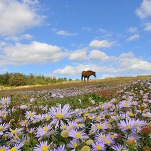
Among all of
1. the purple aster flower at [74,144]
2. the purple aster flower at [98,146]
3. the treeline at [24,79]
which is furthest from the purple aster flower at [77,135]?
the treeline at [24,79]

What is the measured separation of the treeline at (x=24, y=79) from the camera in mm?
41438

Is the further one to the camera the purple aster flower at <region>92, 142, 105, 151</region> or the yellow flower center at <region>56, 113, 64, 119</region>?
the yellow flower center at <region>56, 113, 64, 119</region>

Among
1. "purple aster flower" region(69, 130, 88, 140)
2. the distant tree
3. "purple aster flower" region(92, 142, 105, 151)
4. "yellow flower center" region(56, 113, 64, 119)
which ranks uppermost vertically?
the distant tree

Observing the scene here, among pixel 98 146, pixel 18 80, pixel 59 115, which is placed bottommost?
pixel 98 146

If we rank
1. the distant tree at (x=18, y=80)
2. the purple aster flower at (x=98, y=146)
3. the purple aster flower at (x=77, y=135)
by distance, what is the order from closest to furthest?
the purple aster flower at (x=98, y=146), the purple aster flower at (x=77, y=135), the distant tree at (x=18, y=80)

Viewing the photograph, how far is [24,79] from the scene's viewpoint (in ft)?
136

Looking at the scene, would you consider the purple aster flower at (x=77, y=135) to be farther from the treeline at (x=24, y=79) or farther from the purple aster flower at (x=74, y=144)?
the treeline at (x=24, y=79)

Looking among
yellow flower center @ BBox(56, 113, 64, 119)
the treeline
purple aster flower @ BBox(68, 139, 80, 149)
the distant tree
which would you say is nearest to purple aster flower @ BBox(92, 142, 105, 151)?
purple aster flower @ BBox(68, 139, 80, 149)

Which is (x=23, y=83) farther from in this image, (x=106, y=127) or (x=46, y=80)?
(x=106, y=127)

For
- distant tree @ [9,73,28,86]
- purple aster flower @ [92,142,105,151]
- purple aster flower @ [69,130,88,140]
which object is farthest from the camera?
distant tree @ [9,73,28,86]

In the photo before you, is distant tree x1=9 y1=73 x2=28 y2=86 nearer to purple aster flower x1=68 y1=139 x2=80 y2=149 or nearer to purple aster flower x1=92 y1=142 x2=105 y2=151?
purple aster flower x1=68 y1=139 x2=80 y2=149

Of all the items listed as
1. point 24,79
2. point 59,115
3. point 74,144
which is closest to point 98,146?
point 74,144

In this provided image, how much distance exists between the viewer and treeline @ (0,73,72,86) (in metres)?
41.4

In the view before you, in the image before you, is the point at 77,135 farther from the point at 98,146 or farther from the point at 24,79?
the point at 24,79
